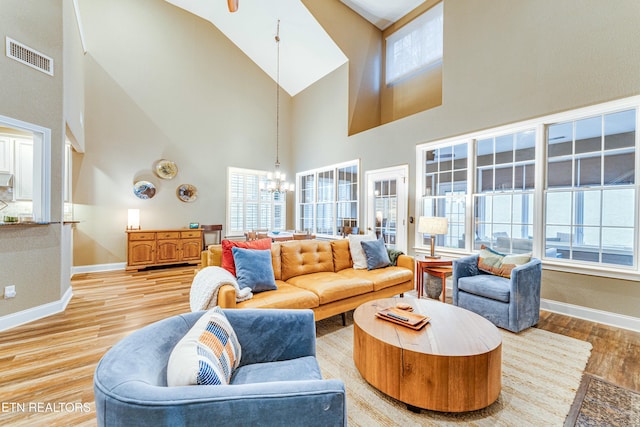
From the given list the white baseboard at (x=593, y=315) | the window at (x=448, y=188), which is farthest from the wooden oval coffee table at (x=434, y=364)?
the window at (x=448, y=188)

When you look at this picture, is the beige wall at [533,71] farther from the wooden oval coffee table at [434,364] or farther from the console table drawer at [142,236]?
the console table drawer at [142,236]

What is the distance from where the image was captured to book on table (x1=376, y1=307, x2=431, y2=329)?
205cm

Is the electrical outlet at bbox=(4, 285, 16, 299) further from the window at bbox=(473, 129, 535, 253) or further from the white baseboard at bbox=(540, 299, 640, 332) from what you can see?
the white baseboard at bbox=(540, 299, 640, 332)

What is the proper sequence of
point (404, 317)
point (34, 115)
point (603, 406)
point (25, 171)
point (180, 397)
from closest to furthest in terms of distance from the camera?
point (180, 397) → point (603, 406) → point (404, 317) → point (34, 115) → point (25, 171)

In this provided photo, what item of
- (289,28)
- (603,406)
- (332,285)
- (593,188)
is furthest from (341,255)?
(289,28)

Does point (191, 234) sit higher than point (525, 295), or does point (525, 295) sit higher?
point (191, 234)

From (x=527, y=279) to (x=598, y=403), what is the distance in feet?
4.16

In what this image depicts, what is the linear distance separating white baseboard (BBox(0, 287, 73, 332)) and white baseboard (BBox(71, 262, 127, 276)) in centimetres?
225

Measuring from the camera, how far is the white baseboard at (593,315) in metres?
2.95

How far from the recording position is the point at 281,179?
19.4ft

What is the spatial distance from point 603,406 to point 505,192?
2879 millimetres

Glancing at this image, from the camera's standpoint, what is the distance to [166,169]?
6273 millimetres

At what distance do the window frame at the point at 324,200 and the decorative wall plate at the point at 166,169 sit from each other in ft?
10.9

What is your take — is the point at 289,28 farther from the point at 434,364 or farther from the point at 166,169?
the point at 434,364
